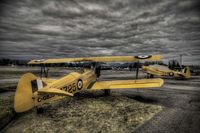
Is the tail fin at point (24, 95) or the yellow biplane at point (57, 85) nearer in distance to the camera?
the tail fin at point (24, 95)

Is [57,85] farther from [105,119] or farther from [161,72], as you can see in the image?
[161,72]

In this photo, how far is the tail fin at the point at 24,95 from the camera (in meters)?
6.04

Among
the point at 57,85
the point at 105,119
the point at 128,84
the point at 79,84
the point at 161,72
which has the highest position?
the point at 57,85

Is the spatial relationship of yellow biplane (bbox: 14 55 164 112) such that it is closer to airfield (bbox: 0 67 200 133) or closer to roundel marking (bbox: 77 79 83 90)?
roundel marking (bbox: 77 79 83 90)

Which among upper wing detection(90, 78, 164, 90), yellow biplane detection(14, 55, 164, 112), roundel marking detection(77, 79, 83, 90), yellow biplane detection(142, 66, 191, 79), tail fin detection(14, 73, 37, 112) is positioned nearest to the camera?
tail fin detection(14, 73, 37, 112)

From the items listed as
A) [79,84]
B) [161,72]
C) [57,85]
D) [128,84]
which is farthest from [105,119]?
[161,72]

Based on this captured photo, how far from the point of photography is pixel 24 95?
20.7 ft

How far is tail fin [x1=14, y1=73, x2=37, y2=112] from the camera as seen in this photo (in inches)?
238

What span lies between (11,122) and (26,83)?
5.34 ft

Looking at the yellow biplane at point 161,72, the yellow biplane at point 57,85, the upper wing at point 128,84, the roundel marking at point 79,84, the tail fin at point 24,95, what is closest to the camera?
the tail fin at point 24,95

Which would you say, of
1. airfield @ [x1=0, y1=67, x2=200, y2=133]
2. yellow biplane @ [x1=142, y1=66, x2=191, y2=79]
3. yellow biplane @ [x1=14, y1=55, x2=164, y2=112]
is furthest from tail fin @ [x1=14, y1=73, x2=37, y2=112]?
yellow biplane @ [x1=142, y1=66, x2=191, y2=79]

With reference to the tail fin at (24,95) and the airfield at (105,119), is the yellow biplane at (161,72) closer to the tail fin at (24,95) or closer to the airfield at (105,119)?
the airfield at (105,119)

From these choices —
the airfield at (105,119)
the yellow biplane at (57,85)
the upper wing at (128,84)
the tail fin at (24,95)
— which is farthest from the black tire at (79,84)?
the tail fin at (24,95)

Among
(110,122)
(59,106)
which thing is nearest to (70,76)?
(59,106)
